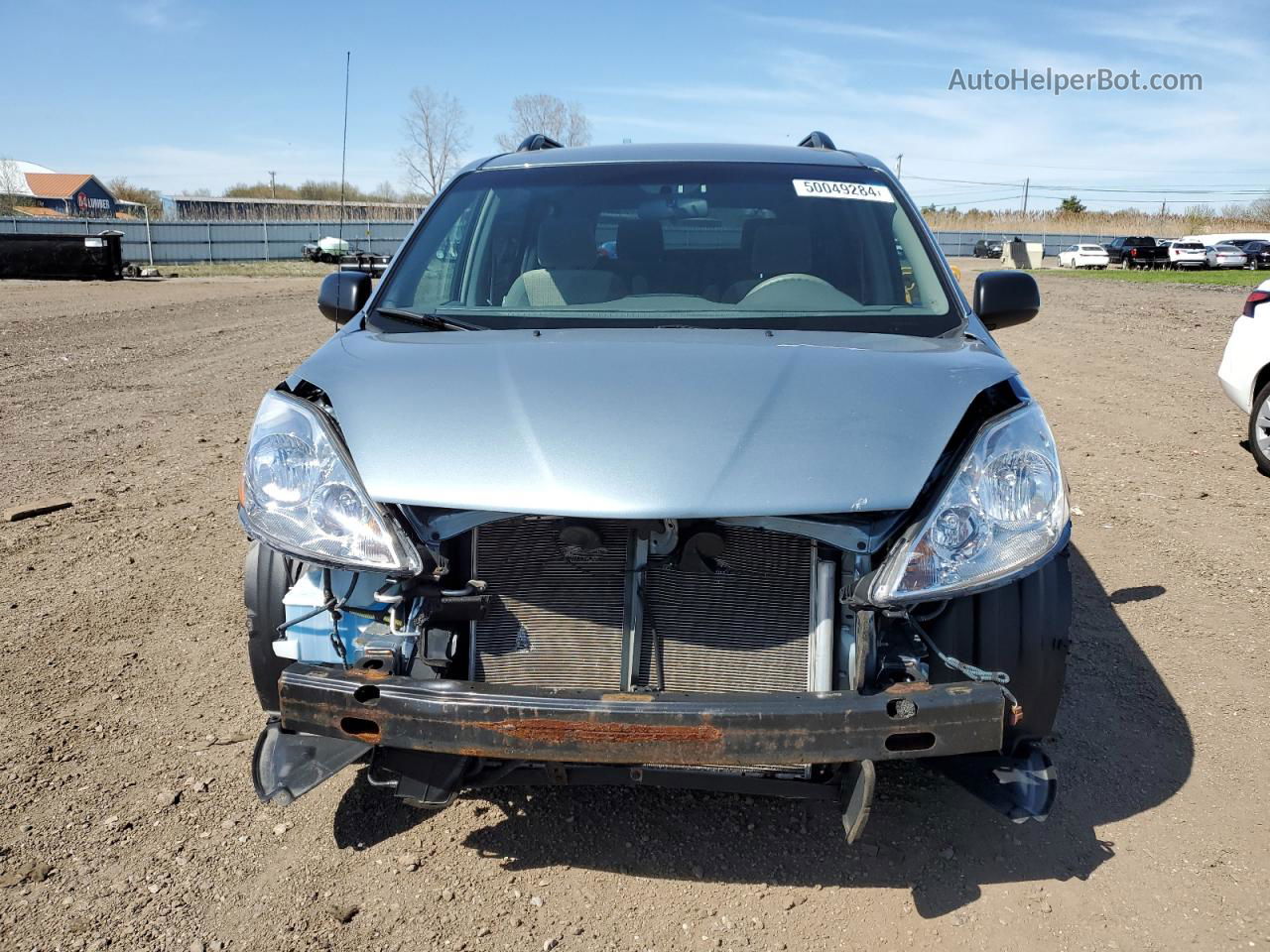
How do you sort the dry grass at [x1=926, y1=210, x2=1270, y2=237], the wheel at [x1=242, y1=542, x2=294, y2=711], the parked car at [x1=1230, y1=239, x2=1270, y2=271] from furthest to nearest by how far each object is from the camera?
the dry grass at [x1=926, y1=210, x2=1270, y2=237] → the parked car at [x1=1230, y1=239, x2=1270, y2=271] → the wheel at [x1=242, y1=542, x2=294, y2=711]

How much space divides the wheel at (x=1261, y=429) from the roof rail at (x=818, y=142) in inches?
172

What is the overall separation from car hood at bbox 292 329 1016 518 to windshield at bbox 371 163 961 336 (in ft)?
1.52

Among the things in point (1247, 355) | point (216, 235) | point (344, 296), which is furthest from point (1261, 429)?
point (216, 235)

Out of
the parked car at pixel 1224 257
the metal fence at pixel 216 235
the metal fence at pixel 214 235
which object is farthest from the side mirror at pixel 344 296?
the parked car at pixel 1224 257

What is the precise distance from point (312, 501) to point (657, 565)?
0.81 m

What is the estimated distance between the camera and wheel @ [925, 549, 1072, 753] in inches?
98.1

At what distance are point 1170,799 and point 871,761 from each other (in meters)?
1.38

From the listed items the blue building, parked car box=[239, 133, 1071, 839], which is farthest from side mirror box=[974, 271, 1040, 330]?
the blue building

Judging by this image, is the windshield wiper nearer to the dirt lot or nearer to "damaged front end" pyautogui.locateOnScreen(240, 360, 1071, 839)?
"damaged front end" pyautogui.locateOnScreen(240, 360, 1071, 839)

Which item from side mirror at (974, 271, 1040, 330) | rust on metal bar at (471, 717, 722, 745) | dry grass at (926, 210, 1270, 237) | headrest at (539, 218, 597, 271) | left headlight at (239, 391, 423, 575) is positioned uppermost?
dry grass at (926, 210, 1270, 237)

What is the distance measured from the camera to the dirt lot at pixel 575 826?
2434 mm

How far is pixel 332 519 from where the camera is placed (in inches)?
92.3

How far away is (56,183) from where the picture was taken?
88.4m

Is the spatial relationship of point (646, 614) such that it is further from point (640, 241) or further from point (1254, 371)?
point (1254, 371)
